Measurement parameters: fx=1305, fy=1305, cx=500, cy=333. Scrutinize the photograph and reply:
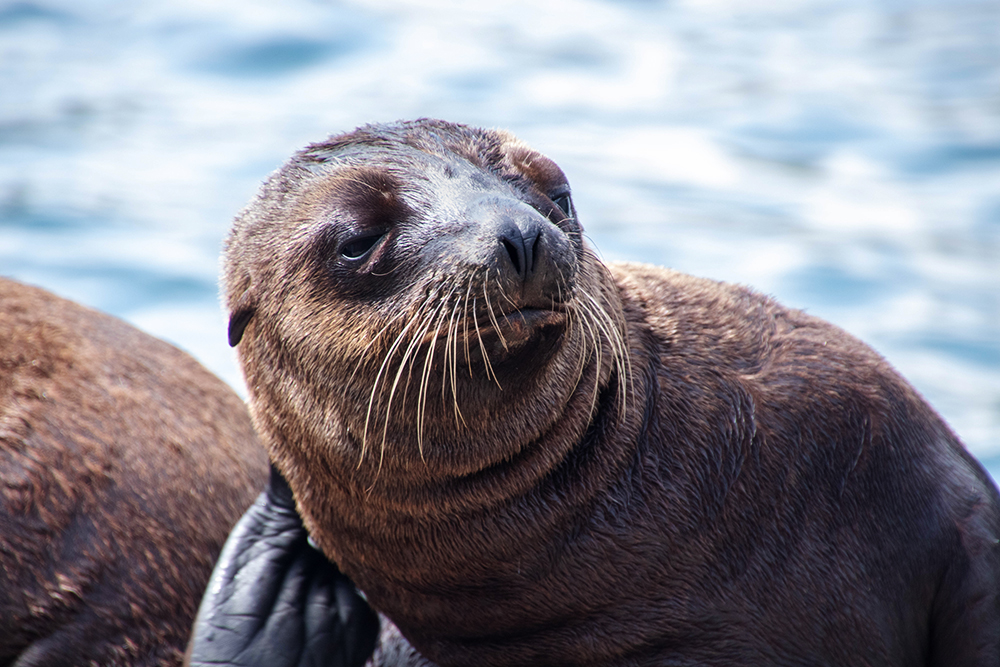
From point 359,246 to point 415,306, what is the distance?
325 mm

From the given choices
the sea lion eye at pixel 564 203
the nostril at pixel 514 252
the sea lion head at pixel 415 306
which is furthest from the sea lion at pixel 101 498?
the nostril at pixel 514 252

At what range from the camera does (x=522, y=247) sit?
3.05 metres

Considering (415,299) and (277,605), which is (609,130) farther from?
Result: (415,299)

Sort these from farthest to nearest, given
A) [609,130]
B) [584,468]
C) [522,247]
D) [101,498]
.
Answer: [609,130] → [101,498] → [584,468] → [522,247]

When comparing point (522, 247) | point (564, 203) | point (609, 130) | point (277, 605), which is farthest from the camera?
point (609, 130)

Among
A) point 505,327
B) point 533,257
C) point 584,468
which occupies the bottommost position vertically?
point 584,468

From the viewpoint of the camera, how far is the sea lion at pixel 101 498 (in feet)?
14.1

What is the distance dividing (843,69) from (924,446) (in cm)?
891

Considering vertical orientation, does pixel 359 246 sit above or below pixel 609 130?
Result: above

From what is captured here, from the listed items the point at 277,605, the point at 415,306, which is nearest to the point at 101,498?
the point at 277,605

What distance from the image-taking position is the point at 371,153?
12.0ft

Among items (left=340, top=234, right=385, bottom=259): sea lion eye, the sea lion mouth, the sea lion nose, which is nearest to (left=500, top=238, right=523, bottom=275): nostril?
the sea lion nose

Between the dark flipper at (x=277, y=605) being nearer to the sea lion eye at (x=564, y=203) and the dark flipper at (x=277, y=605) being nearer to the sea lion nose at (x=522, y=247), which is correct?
the sea lion eye at (x=564, y=203)

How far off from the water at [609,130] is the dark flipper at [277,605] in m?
4.60
